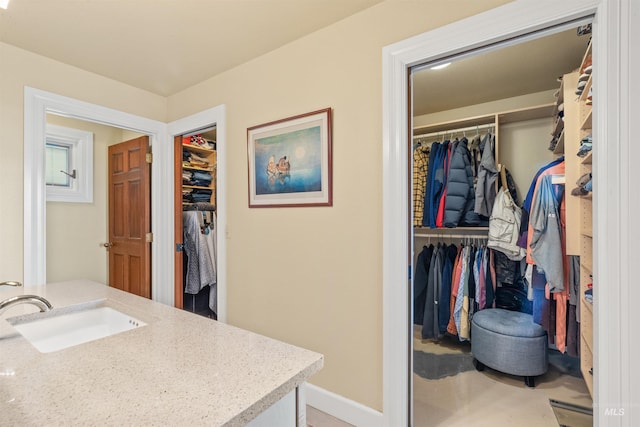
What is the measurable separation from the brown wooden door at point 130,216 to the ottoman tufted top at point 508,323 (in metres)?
2.86

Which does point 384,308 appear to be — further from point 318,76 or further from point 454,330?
point 454,330

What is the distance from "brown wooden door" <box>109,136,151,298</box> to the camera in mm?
2832

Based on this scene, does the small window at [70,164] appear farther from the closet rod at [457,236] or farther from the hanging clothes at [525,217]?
the hanging clothes at [525,217]

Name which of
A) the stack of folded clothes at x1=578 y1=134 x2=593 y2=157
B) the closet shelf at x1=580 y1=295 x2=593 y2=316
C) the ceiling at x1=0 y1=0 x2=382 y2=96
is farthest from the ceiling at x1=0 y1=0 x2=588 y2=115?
the closet shelf at x1=580 y1=295 x2=593 y2=316

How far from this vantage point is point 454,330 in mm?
2736

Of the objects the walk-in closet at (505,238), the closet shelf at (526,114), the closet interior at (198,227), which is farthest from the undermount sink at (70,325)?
the closet shelf at (526,114)

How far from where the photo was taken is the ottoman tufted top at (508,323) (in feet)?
6.99

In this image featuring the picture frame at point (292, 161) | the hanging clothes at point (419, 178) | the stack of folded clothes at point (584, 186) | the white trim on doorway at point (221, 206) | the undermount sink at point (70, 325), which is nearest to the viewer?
the undermount sink at point (70, 325)

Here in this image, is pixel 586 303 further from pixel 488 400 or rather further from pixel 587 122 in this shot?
pixel 587 122

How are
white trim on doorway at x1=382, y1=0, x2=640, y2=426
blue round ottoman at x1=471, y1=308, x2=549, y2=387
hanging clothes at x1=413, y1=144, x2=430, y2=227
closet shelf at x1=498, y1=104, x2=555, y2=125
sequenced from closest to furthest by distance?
white trim on doorway at x1=382, y1=0, x2=640, y2=426 < blue round ottoman at x1=471, y1=308, x2=549, y2=387 < closet shelf at x1=498, y1=104, x2=555, y2=125 < hanging clothes at x1=413, y1=144, x2=430, y2=227

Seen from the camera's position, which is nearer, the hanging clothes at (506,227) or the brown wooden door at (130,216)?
the hanging clothes at (506,227)

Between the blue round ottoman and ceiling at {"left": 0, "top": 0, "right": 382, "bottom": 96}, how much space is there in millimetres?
2281

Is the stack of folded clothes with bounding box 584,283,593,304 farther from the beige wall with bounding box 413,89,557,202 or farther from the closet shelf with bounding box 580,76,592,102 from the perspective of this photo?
the beige wall with bounding box 413,89,557,202

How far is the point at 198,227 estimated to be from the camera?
11.3ft
